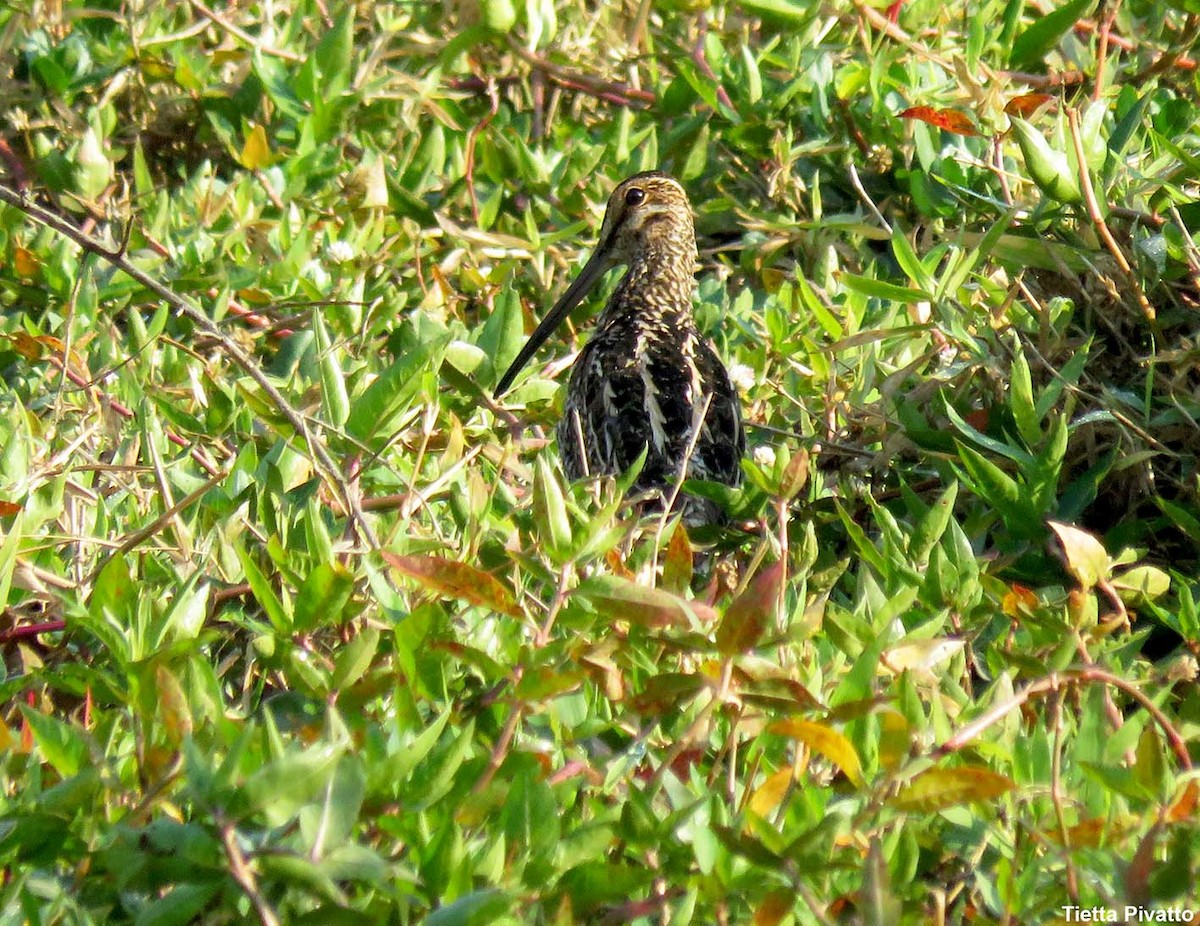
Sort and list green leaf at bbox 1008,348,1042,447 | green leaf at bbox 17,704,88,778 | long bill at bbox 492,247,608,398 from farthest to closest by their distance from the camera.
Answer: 1. long bill at bbox 492,247,608,398
2. green leaf at bbox 1008,348,1042,447
3. green leaf at bbox 17,704,88,778

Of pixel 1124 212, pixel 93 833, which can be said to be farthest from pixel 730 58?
pixel 93 833

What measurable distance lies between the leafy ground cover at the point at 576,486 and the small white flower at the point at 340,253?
0.01 meters

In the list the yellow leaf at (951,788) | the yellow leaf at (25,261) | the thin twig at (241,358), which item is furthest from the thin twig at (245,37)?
the yellow leaf at (951,788)

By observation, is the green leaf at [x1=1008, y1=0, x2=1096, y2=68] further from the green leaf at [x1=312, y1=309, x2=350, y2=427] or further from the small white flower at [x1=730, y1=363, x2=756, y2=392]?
the green leaf at [x1=312, y1=309, x2=350, y2=427]

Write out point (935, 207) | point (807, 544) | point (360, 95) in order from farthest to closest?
point (360, 95), point (935, 207), point (807, 544)

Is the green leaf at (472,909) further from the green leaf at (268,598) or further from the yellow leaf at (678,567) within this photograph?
the green leaf at (268,598)

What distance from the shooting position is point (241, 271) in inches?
162

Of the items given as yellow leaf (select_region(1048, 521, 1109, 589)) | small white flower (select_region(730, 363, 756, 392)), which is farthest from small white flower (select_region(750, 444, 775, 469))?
yellow leaf (select_region(1048, 521, 1109, 589))

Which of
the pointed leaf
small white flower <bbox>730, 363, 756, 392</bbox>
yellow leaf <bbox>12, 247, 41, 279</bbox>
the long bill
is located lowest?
the long bill

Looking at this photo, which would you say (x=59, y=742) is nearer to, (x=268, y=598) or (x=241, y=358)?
(x=268, y=598)

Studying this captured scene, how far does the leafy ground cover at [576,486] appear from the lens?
1.96 meters

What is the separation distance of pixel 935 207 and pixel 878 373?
1.89 ft

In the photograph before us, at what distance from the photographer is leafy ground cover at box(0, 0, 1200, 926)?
1957mm

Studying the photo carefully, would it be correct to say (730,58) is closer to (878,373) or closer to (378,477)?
(878,373)
